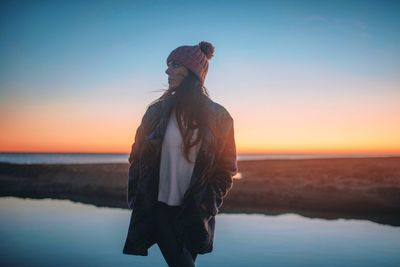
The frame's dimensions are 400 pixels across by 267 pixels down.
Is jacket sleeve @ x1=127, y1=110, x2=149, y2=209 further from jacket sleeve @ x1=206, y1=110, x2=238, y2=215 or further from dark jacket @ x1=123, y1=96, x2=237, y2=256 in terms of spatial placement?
jacket sleeve @ x1=206, y1=110, x2=238, y2=215

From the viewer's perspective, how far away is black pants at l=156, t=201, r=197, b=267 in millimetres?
2191

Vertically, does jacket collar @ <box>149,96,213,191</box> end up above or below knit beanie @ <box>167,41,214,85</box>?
below

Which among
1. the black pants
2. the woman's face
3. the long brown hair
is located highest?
the woman's face

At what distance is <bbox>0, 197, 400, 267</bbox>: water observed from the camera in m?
7.13

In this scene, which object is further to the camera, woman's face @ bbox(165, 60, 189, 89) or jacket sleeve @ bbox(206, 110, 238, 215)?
woman's face @ bbox(165, 60, 189, 89)

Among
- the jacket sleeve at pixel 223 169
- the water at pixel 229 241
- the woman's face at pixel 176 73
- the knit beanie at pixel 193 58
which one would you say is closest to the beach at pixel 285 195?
the water at pixel 229 241

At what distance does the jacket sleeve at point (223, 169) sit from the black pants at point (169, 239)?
0.79ft

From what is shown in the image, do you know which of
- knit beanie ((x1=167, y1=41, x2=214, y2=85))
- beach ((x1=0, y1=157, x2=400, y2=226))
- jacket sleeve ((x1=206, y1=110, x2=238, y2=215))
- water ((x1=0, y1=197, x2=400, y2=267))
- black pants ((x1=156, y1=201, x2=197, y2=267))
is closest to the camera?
black pants ((x1=156, y1=201, x2=197, y2=267))

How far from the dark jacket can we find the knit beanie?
229mm

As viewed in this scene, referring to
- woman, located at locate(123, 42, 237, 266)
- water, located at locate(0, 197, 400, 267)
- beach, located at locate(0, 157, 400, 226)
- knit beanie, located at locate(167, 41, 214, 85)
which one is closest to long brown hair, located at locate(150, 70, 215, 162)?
woman, located at locate(123, 42, 237, 266)

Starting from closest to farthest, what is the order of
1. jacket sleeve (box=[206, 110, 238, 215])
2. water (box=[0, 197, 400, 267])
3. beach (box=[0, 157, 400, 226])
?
jacket sleeve (box=[206, 110, 238, 215]), water (box=[0, 197, 400, 267]), beach (box=[0, 157, 400, 226])

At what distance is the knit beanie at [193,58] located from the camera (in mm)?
2438

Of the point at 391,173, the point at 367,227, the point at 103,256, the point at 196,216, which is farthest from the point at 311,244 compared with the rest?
the point at 391,173

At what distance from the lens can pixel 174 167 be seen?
2.27 meters
